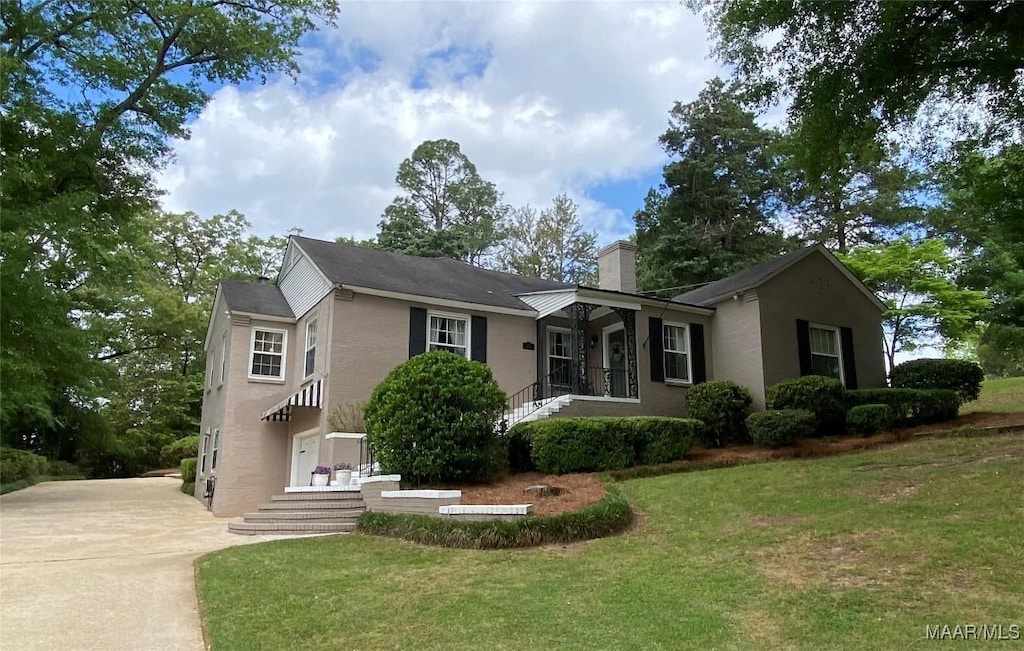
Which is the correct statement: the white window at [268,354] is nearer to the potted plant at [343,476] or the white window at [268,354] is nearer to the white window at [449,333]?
the white window at [449,333]

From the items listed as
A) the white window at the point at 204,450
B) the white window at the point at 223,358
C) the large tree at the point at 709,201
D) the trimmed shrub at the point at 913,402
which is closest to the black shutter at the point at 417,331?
the white window at the point at 223,358

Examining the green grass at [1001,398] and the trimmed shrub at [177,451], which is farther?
the trimmed shrub at [177,451]

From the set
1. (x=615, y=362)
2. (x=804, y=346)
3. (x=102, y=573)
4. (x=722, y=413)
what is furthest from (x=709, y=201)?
(x=102, y=573)

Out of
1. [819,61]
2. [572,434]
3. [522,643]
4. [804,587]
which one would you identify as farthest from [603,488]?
[819,61]

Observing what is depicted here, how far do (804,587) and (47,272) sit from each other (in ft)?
43.9

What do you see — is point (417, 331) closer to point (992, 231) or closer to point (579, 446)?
point (579, 446)

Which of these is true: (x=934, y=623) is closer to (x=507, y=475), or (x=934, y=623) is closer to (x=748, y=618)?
(x=748, y=618)

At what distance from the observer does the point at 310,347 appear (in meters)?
16.4

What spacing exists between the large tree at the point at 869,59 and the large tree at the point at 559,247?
2531cm

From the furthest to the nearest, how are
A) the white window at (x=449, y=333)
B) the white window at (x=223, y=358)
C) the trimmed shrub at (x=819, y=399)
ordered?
the white window at (x=223, y=358), the white window at (x=449, y=333), the trimmed shrub at (x=819, y=399)

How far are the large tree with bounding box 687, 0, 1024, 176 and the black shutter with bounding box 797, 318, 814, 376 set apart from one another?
6271 millimetres

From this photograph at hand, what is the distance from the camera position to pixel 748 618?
16.6 feet

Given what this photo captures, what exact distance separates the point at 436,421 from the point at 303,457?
261 inches

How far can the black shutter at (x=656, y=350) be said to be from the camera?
1673cm
